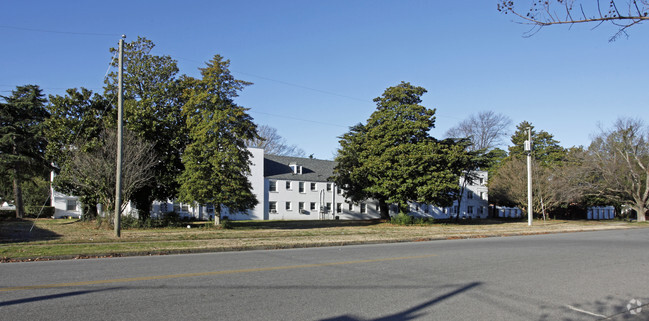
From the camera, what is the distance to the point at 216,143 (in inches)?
1040

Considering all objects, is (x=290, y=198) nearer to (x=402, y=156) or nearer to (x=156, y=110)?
(x=402, y=156)

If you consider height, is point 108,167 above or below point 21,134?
below

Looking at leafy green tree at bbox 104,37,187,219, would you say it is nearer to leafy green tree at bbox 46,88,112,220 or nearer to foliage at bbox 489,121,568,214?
leafy green tree at bbox 46,88,112,220

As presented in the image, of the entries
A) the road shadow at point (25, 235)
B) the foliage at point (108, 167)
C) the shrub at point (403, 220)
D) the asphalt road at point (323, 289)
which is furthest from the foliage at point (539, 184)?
the road shadow at point (25, 235)

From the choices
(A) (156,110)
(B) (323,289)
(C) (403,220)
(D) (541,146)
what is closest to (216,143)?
(A) (156,110)

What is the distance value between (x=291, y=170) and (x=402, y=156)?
22.1 meters

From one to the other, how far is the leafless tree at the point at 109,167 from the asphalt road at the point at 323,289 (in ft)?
45.8

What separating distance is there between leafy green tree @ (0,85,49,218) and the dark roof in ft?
73.4

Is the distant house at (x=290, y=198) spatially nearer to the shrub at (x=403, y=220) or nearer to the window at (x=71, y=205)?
the window at (x=71, y=205)

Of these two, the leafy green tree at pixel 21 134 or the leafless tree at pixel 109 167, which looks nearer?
the leafless tree at pixel 109 167

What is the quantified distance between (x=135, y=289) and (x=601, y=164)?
51183 mm

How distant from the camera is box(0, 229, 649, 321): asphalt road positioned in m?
6.08

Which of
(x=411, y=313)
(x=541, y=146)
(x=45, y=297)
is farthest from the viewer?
(x=541, y=146)

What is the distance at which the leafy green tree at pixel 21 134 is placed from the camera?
37.2 m
